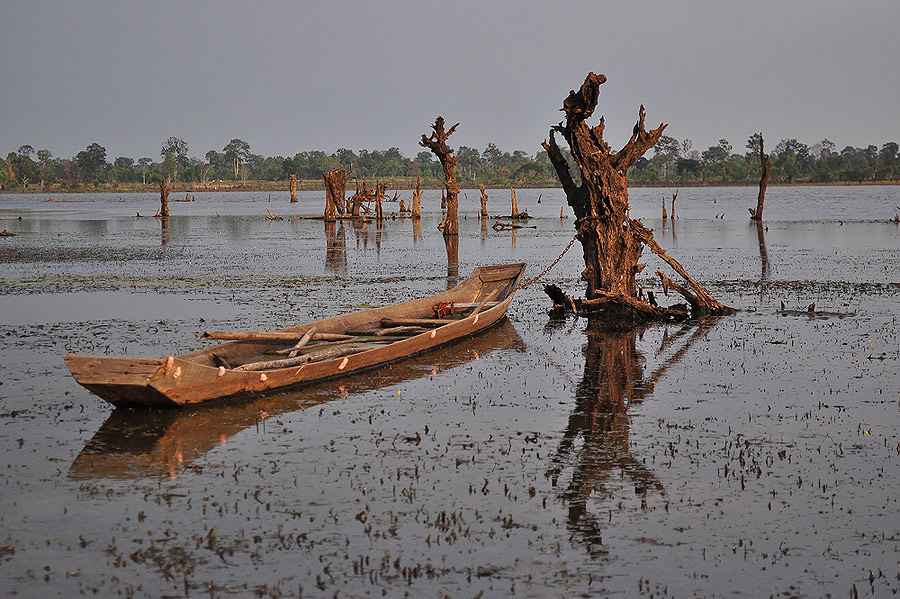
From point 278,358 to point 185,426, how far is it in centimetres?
297

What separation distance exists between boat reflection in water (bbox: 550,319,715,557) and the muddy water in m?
0.04

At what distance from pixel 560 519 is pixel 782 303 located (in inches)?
574

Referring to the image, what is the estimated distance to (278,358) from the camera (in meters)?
14.1

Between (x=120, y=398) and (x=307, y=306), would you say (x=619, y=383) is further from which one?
(x=307, y=306)

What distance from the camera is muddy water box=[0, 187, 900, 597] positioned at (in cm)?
727

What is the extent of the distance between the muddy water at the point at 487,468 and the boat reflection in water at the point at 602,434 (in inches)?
1.4

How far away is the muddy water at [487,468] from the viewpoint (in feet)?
23.9

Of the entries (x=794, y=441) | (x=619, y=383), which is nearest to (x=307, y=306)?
(x=619, y=383)

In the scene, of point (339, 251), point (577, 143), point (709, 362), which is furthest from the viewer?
point (339, 251)

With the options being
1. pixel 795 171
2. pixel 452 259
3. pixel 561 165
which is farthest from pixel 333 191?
pixel 795 171

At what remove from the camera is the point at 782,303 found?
21.3 meters

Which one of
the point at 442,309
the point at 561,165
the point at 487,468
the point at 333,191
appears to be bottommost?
the point at 487,468

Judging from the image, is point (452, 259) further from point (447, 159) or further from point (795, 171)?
point (795, 171)

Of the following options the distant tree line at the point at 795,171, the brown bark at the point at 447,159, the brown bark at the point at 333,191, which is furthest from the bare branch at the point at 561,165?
the distant tree line at the point at 795,171
